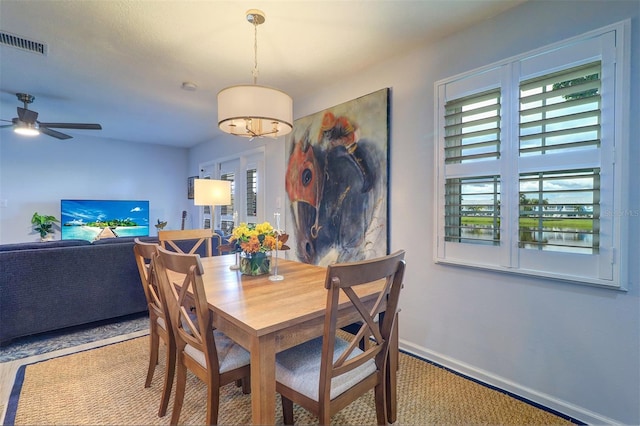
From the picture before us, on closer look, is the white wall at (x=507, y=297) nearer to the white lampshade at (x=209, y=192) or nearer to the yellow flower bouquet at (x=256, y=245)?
the yellow flower bouquet at (x=256, y=245)

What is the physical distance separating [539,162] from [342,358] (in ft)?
5.12

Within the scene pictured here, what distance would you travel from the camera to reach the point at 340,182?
2768mm

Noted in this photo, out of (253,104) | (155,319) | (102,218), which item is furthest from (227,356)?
(102,218)

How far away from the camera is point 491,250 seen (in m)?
1.89

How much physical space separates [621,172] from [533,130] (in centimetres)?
46

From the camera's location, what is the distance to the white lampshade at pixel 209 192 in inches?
119

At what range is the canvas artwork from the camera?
2.49 m

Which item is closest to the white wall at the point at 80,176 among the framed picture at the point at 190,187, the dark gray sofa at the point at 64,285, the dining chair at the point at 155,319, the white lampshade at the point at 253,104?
the framed picture at the point at 190,187

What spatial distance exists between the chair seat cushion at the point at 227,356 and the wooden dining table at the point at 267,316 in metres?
0.19

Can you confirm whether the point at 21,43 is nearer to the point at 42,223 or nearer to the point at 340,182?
the point at 340,182

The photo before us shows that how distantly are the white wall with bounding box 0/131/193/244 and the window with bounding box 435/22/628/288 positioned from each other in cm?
544

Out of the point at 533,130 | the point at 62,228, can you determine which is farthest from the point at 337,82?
the point at 62,228

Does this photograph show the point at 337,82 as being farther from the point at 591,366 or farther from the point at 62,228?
the point at 62,228

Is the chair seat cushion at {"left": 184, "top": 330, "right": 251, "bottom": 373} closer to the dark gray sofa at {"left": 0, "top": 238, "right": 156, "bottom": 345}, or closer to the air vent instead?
the dark gray sofa at {"left": 0, "top": 238, "right": 156, "bottom": 345}
